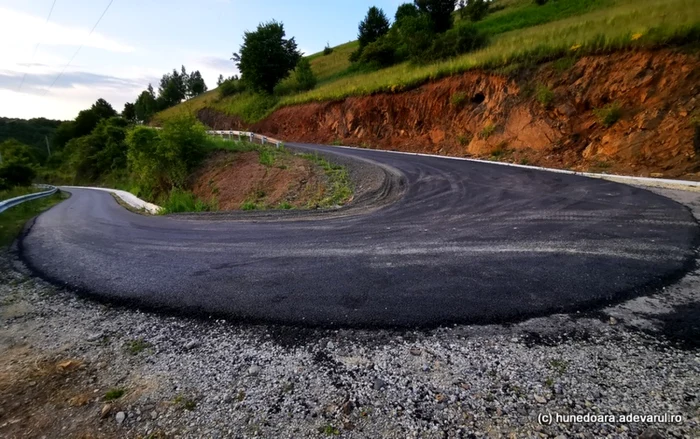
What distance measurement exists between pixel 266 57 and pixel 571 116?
35.7 metres

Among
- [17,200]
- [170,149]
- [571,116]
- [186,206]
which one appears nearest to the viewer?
[186,206]

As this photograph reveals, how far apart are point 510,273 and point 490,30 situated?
31.1 meters

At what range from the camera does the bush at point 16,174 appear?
23.3m

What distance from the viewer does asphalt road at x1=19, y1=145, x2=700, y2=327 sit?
11.5ft

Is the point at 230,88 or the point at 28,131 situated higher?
the point at 28,131

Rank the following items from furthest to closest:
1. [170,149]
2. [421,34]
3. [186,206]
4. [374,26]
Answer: [374,26]
[421,34]
[170,149]
[186,206]

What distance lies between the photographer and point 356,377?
2.50 m

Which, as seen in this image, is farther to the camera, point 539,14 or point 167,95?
point 167,95

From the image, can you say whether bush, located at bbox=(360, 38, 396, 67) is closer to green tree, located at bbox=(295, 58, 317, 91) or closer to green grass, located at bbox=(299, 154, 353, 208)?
green tree, located at bbox=(295, 58, 317, 91)

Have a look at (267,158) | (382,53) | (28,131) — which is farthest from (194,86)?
(267,158)

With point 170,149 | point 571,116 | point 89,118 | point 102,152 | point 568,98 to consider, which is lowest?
point 571,116

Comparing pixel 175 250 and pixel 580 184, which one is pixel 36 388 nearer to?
pixel 175 250

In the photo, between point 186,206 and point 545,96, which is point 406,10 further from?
point 186,206

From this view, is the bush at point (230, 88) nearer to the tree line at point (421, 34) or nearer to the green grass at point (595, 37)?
the tree line at point (421, 34)
